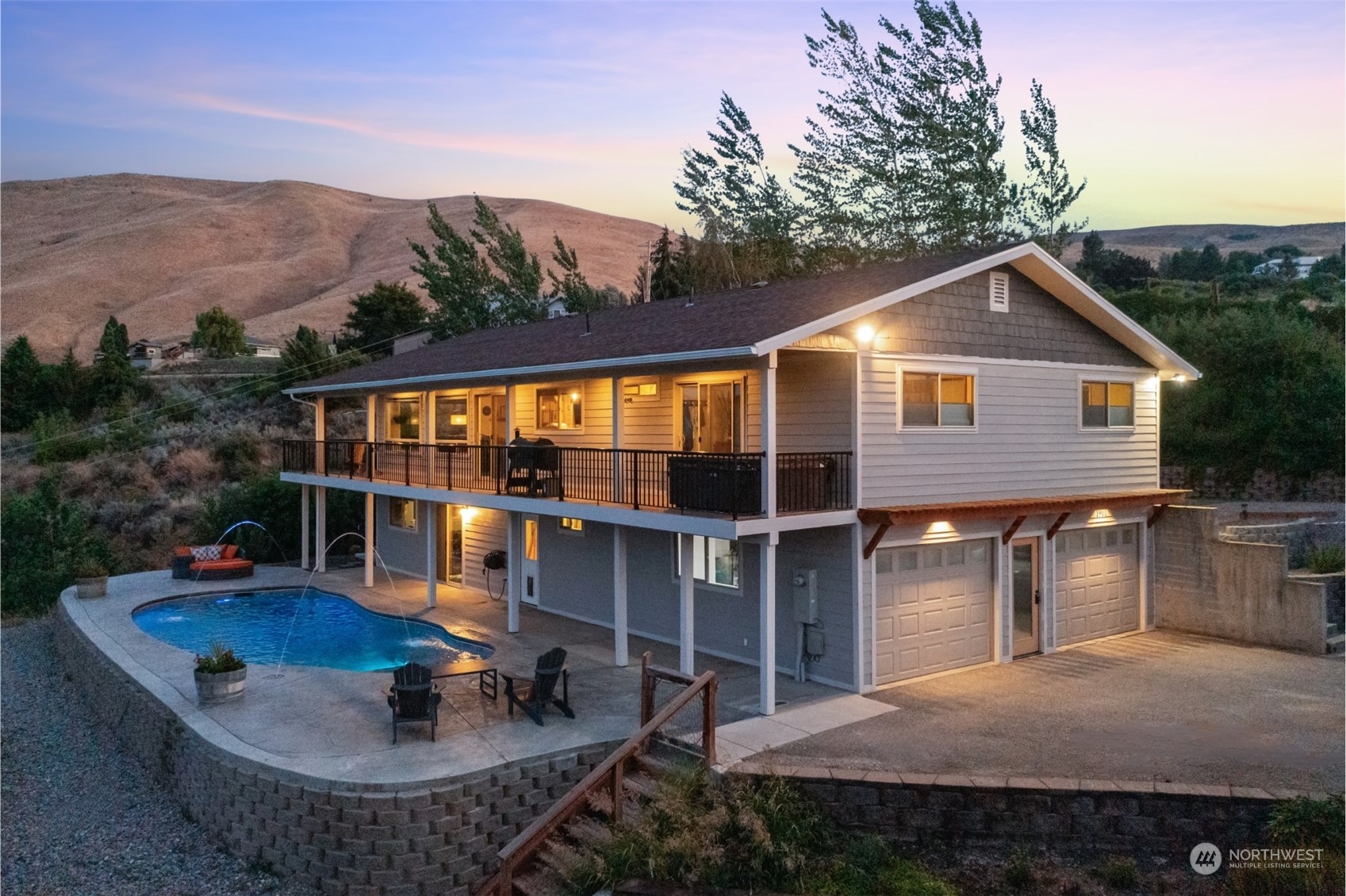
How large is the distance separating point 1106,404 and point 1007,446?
3.23 m

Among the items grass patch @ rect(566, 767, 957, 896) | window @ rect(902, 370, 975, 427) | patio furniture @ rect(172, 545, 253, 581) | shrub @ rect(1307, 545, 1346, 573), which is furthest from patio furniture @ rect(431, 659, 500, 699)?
shrub @ rect(1307, 545, 1346, 573)

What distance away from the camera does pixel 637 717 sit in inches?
474

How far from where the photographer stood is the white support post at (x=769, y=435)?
40.0 feet

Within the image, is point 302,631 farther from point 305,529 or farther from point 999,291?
point 999,291

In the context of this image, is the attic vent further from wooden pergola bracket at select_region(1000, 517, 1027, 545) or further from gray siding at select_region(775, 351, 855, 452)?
wooden pergola bracket at select_region(1000, 517, 1027, 545)

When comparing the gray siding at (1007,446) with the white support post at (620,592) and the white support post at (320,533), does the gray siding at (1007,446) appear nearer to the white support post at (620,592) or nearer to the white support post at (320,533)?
the white support post at (620,592)

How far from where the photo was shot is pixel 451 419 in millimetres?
22984

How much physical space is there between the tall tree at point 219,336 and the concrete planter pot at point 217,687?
166ft

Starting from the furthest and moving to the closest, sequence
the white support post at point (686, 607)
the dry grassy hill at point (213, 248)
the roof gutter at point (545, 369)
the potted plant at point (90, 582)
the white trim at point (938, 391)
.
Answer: the dry grassy hill at point (213, 248) < the potted plant at point (90, 582) < the white trim at point (938, 391) < the white support post at point (686, 607) < the roof gutter at point (545, 369)

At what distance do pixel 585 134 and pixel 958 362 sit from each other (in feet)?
121

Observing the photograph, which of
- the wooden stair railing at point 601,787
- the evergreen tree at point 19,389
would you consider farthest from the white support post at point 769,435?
the evergreen tree at point 19,389

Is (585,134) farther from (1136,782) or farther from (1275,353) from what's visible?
(1136,782)

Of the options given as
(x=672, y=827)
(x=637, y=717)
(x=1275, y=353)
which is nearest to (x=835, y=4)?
(x=1275, y=353)

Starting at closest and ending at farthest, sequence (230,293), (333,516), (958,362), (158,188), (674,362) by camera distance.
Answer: (674,362), (958,362), (333,516), (230,293), (158,188)
